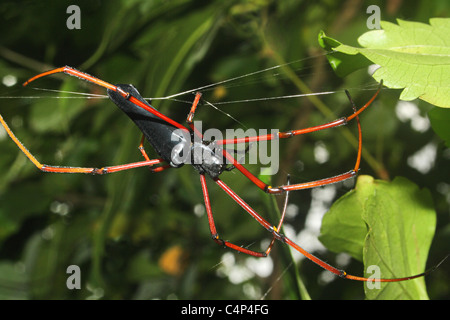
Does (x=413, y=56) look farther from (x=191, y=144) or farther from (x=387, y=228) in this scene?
(x=191, y=144)

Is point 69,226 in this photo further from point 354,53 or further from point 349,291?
point 354,53

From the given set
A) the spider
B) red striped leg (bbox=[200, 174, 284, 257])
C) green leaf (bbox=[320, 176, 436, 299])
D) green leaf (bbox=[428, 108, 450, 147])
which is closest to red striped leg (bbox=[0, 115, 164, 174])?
the spider

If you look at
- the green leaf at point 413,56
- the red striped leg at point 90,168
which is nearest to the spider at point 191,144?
the red striped leg at point 90,168

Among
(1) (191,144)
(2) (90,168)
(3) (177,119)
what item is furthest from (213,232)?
(3) (177,119)

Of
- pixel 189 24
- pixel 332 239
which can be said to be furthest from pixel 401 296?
pixel 189 24

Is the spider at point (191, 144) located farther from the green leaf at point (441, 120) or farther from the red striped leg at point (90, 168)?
the green leaf at point (441, 120)

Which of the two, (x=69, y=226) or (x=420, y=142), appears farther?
(x=69, y=226)
